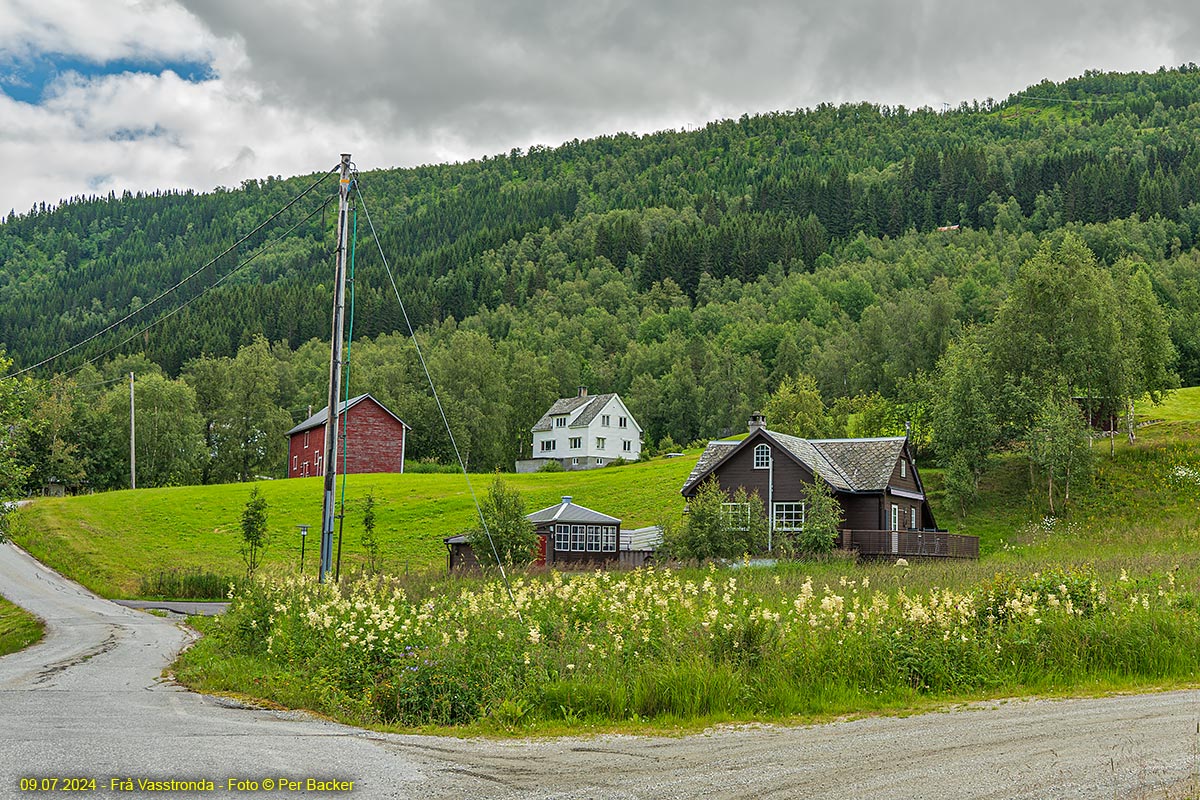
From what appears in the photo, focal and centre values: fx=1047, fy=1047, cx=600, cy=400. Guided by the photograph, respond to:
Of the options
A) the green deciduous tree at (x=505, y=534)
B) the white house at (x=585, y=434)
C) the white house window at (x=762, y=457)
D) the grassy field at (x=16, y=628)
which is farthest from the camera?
the white house at (x=585, y=434)

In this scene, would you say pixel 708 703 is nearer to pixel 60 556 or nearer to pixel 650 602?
pixel 650 602

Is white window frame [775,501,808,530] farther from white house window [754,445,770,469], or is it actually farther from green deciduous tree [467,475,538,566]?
green deciduous tree [467,475,538,566]

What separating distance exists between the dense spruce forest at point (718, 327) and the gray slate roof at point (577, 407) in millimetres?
4007

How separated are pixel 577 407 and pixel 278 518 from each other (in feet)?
158

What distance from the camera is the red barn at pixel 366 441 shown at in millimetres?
82875

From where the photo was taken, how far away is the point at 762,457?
4753 cm

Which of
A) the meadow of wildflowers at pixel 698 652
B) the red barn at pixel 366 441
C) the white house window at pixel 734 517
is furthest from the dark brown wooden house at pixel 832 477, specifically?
the red barn at pixel 366 441

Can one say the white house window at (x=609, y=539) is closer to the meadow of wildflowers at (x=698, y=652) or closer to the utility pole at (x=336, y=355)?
the utility pole at (x=336, y=355)

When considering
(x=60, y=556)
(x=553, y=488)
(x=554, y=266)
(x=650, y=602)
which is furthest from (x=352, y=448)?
(x=554, y=266)

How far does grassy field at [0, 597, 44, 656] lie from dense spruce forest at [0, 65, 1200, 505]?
3.83m

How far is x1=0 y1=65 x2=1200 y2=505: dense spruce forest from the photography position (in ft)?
199

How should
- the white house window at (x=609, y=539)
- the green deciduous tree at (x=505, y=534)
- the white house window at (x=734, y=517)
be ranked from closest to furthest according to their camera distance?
the green deciduous tree at (x=505, y=534), the white house window at (x=734, y=517), the white house window at (x=609, y=539)

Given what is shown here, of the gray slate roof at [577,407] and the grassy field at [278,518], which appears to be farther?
the gray slate roof at [577,407]

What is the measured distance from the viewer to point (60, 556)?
49.4 meters
